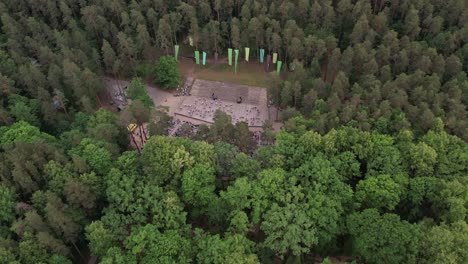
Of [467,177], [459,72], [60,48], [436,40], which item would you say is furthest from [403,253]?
[60,48]

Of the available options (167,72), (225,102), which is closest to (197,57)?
(167,72)

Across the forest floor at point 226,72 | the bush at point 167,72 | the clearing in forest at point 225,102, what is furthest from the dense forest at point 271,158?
the forest floor at point 226,72

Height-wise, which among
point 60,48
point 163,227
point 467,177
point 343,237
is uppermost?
point 60,48

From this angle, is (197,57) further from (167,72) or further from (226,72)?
(167,72)

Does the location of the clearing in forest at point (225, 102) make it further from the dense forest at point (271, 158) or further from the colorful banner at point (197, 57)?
the colorful banner at point (197, 57)

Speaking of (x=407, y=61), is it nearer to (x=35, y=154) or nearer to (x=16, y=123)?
(x=35, y=154)

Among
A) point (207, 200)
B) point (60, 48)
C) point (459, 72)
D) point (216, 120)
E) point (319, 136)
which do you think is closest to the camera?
point (207, 200)

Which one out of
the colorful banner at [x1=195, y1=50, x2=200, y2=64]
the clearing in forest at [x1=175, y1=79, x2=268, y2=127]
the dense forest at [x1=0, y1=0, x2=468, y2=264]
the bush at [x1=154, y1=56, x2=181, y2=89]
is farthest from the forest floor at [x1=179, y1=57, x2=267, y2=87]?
the dense forest at [x1=0, y1=0, x2=468, y2=264]

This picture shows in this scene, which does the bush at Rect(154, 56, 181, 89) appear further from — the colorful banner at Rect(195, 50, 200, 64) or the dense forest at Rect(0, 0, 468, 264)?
the colorful banner at Rect(195, 50, 200, 64)
